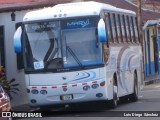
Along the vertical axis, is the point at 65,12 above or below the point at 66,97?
above

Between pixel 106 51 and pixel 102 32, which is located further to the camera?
pixel 106 51

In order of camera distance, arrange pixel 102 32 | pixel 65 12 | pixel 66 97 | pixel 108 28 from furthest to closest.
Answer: pixel 108 28
pixel 65 12
pixel 66 97
pixel 102 32

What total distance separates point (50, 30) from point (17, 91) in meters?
5.70

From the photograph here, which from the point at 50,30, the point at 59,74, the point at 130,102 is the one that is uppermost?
the point at 50,30

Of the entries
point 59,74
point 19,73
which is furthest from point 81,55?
point 19,73

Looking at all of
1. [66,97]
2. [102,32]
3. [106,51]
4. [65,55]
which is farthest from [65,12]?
[66,97]

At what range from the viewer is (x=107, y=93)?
749 inches

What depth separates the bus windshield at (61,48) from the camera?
18.8 m

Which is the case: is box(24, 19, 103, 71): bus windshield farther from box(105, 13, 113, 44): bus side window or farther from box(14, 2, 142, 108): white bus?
box(105, 13, 113, 44): bus side window

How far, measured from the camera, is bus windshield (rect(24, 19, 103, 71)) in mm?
18781

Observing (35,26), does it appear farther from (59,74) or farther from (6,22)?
(6,22)

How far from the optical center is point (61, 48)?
61.8 feet

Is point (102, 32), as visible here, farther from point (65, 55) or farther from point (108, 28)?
point (108, 28)

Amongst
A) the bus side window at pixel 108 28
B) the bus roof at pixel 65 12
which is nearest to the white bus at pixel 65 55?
the bus roof at pixel 65 12
